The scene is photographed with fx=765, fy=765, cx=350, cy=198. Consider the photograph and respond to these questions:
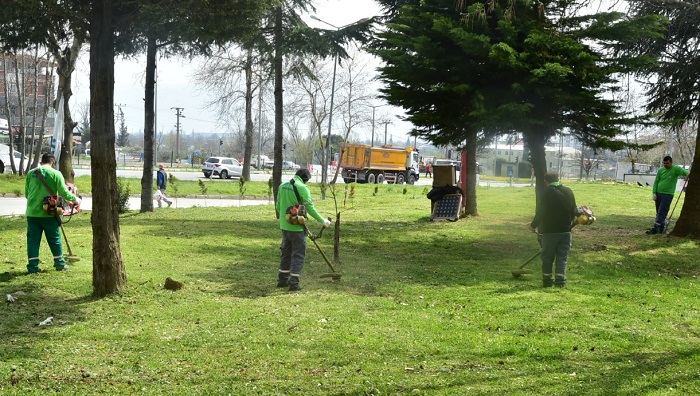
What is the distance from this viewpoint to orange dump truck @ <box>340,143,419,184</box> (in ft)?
170

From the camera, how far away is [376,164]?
5266 centimetres

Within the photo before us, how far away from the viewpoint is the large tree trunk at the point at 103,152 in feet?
28.7

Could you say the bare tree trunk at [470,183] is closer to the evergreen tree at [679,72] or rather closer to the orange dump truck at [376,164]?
the evergreen tree at [679,72]

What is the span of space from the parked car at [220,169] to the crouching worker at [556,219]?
39.7 m

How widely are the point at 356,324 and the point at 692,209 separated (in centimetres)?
1087

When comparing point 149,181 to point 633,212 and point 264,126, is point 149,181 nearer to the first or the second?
point 633,212

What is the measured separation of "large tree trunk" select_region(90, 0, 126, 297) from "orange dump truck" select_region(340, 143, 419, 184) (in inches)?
1610

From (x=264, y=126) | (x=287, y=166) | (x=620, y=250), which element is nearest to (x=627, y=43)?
(x=620, y=250)

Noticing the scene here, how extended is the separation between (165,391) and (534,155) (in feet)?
42.1

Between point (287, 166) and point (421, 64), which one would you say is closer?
point (421, 64)

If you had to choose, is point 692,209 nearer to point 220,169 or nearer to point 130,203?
point 130,203

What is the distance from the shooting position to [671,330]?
26.4ft

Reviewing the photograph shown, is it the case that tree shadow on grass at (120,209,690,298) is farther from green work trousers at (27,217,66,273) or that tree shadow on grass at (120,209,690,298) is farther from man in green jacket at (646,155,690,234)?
green work trousers at (27,217,66,273)

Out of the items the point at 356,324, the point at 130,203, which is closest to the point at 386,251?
the point at 356,324
